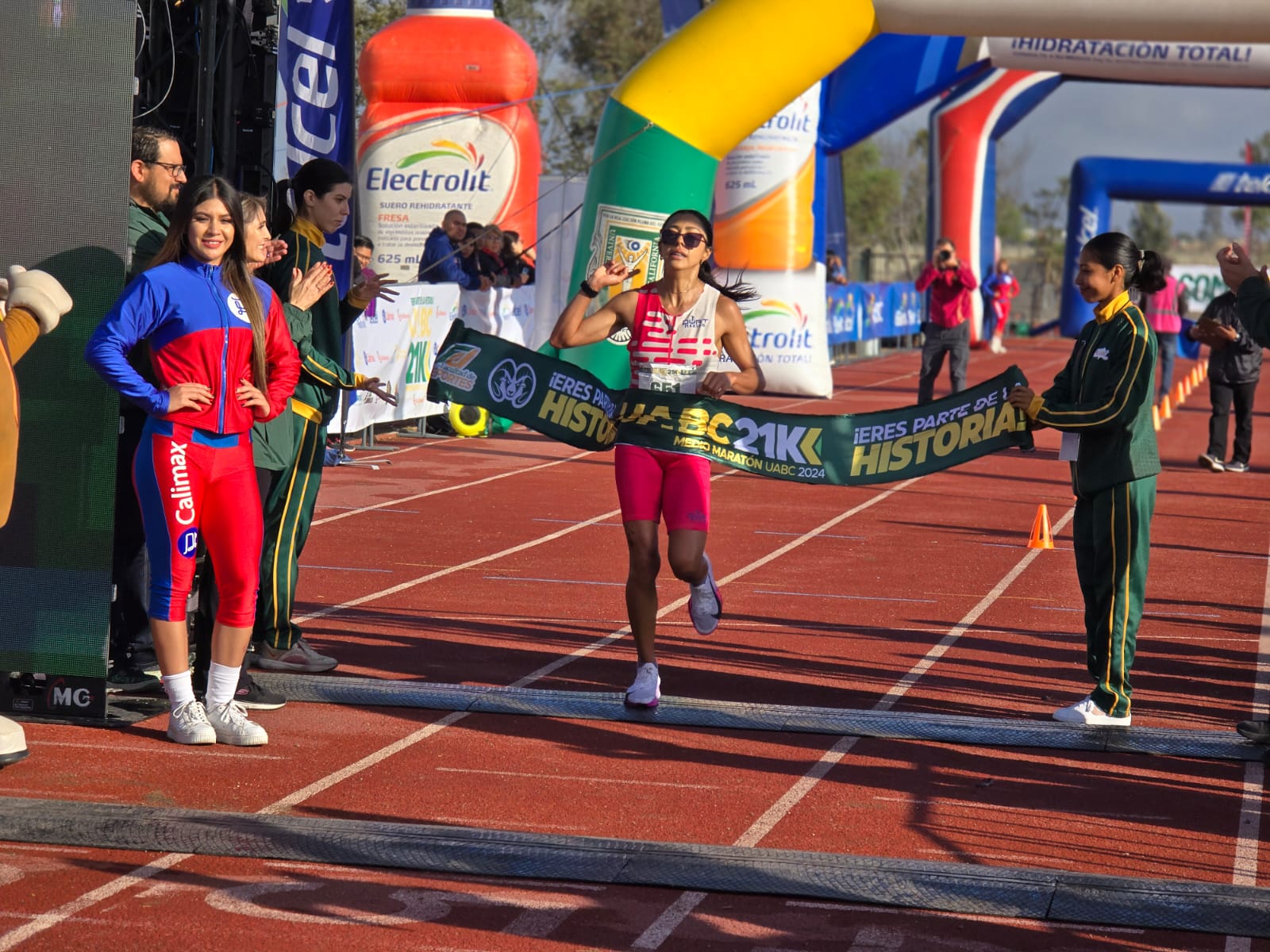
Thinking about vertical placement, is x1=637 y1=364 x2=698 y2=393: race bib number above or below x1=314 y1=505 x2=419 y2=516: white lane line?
above

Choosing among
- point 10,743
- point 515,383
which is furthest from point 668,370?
point 10,743

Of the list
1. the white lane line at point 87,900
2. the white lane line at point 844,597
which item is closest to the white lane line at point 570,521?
the white lane line at point 844,597

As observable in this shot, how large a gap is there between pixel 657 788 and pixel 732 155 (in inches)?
625

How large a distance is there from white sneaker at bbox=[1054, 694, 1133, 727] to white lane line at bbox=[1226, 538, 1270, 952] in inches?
21.0

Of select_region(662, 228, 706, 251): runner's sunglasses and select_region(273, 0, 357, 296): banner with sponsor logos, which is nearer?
select_region(662, 228, 706, 251): runner's sunglasses

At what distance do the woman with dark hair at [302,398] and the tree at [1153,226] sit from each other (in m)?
88.6

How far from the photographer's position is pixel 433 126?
67.8 ft

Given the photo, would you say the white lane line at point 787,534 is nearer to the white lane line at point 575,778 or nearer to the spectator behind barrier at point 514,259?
the white lane line at point 575,778

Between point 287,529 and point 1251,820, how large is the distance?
3808 mm

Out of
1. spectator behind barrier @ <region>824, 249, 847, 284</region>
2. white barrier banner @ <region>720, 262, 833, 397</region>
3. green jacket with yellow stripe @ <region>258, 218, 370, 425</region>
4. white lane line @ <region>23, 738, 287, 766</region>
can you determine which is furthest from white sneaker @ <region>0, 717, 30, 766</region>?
spectator behind barrier @ <region>824, 249, 847, 284</region>

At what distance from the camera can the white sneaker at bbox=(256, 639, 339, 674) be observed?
283 inches

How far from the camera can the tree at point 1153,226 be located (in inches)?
3649

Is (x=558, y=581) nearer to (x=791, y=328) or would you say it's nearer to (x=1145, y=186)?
(x=791, y=328)

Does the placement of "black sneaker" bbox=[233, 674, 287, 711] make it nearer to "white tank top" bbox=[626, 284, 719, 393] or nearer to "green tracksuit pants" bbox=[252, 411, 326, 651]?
"green tracksuit pants" bbox=[252, 411, 326, 651]
